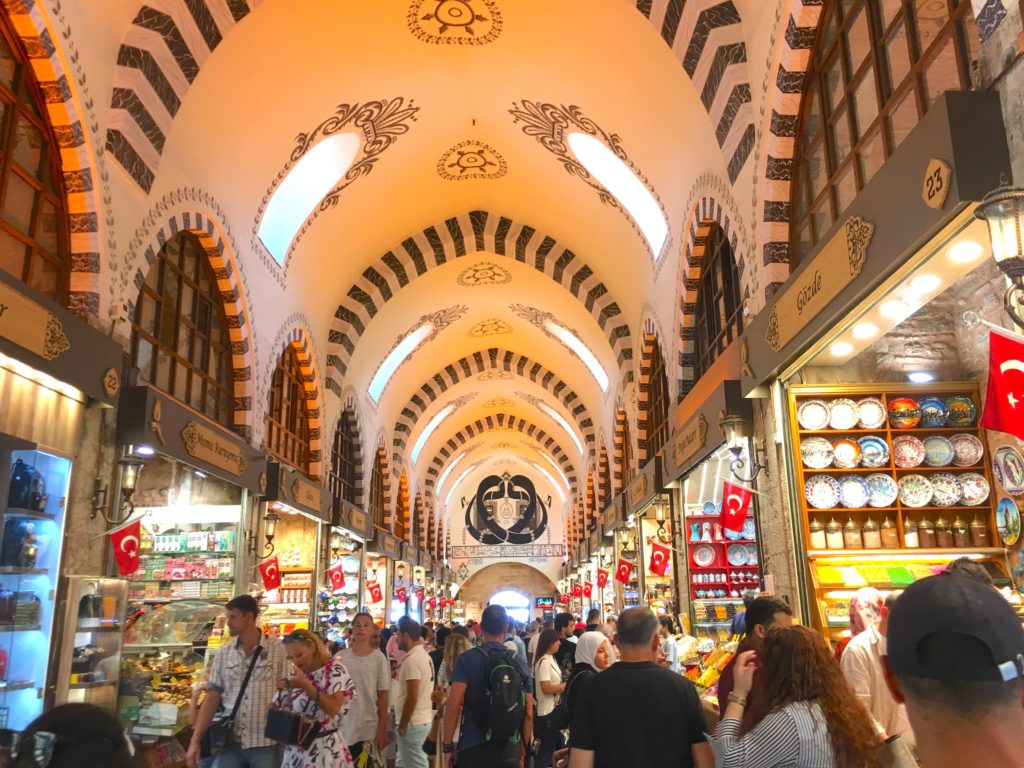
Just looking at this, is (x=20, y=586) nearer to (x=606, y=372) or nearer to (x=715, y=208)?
(x=715, y=208)

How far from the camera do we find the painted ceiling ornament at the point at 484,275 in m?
14.3

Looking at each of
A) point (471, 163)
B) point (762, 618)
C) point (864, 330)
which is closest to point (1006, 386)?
point (762, 618)

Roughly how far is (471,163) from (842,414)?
6862 mm

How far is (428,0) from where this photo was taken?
26.2 feet

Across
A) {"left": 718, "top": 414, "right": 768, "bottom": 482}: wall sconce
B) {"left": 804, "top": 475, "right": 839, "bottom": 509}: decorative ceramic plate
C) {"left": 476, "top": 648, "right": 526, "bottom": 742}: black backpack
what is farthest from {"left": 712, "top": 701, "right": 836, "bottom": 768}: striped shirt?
{"left": 718, "top": 414, "right": 768, "bottom": 482}: wall sconce

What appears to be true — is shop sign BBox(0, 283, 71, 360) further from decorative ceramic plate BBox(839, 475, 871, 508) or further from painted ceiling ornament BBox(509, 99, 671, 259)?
painted ceiling ornament BBox(509, 99, 671, 259)

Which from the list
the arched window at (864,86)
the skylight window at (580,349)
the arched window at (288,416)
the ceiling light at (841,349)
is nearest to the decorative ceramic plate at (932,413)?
the ceiling light at (841,349)

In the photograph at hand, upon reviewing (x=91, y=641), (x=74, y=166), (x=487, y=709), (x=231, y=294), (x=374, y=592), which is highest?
(x=231, y=294)

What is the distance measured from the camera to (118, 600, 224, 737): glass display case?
6129 millimetres

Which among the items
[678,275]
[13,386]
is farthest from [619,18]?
[13,386]

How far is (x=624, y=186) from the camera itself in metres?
10.0

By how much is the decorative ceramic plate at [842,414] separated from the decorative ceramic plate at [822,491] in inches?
14.9

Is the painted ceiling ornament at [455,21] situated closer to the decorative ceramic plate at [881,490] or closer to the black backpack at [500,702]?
the decorative ceramic plate at [881,490]

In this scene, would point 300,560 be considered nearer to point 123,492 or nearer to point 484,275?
point 484,275
